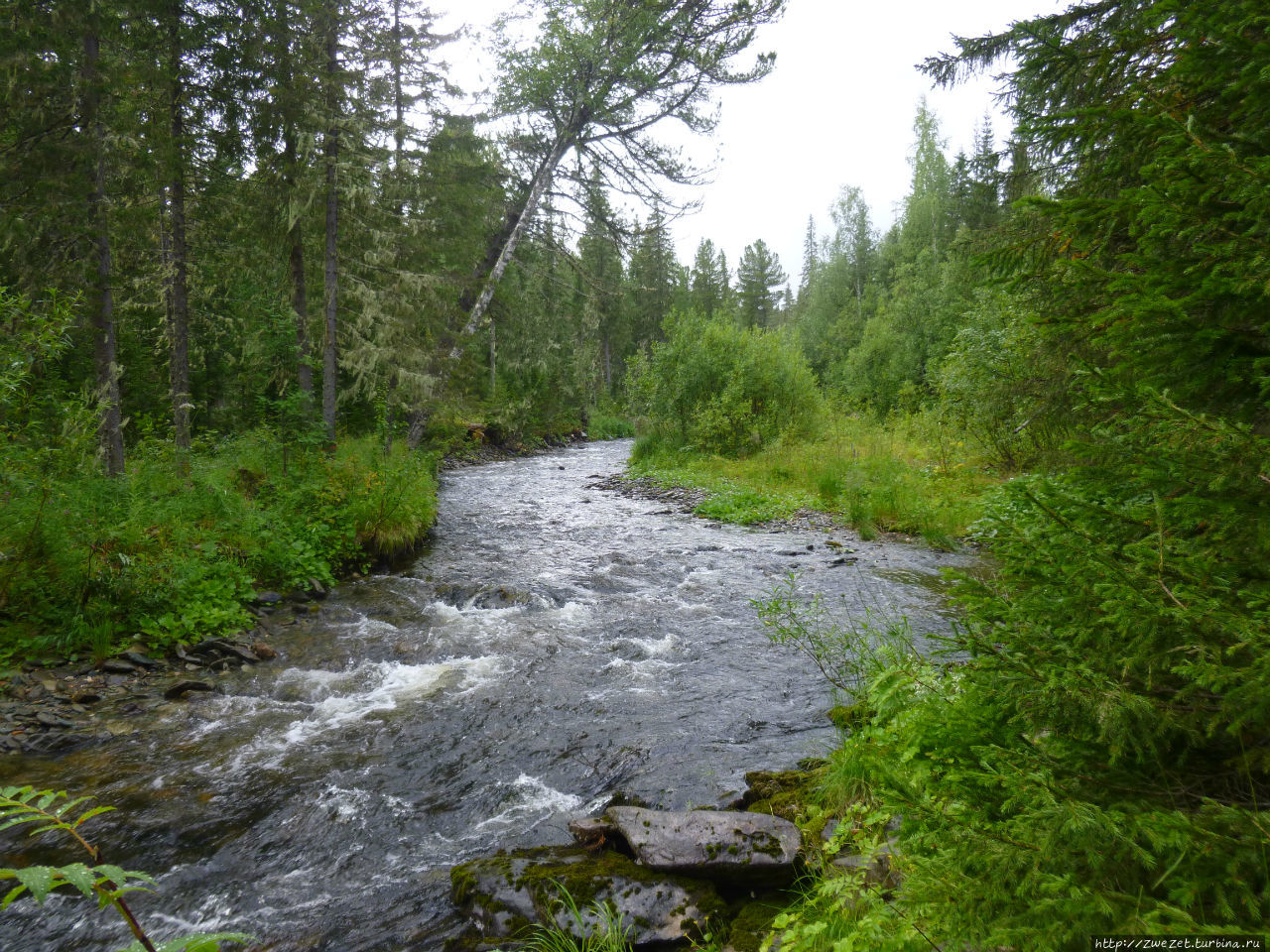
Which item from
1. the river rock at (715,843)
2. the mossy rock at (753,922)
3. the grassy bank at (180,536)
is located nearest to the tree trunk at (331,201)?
the grassy bank at (180,536)

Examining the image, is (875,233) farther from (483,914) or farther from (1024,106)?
(483,914)

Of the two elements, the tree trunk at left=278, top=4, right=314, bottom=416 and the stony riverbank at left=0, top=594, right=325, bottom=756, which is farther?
the tree trunk at left=278, top=4, right=314, bottom=416

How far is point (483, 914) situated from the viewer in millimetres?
3447

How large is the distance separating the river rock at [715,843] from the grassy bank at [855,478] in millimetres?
6699

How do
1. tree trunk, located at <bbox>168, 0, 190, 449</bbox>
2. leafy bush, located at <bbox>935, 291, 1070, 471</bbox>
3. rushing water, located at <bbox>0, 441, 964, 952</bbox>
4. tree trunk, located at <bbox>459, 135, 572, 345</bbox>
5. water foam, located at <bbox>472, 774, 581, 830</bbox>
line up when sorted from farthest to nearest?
tree trunk, located at <bbox>459, 135, 572, 345</bbox>, tree trunk, located at <bbox>168, 0, 190, 449</bbox>, leafy bush, located at <bbox>935, 291, 1070, 471</bbox>, water foam, located at <bbox>472, 774, 581, 830</bbox>, rushing water, located at <bbox>0, 441, 964, 952</bbox>

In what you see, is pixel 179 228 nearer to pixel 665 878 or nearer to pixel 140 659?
pixel 140 659

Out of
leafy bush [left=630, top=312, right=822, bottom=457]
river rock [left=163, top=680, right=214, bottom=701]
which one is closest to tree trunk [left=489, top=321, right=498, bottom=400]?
leafy bush [left=630, top=312, right=822, bottom=457]

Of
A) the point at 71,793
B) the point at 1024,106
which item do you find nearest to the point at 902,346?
the point at 1024,106

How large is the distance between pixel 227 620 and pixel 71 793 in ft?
9.94

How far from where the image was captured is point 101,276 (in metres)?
9.99

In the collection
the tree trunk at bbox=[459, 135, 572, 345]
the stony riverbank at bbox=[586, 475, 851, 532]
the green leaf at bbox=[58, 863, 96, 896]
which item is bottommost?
the stony riverbank at bbox=[586, 475, 851, 532]

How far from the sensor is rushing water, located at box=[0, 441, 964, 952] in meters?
3.83

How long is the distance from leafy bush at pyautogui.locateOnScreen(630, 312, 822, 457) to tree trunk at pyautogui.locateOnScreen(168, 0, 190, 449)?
15117 mm

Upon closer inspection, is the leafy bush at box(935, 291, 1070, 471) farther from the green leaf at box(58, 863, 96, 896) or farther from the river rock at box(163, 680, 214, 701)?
the river rock at box(163, 680, 214, 701)
